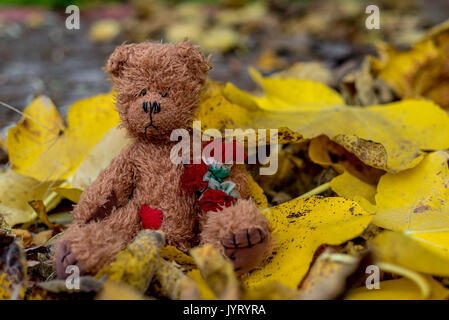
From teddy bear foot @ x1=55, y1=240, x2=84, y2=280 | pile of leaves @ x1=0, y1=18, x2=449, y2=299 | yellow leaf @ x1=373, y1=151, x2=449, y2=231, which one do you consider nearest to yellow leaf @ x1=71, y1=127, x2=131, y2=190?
pile of leaves @ x1=0, y1=18, x2=449, y2=299

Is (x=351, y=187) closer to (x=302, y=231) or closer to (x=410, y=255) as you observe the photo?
(x=302, y=231)

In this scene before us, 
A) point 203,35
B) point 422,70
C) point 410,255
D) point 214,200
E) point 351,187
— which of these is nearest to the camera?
point 410,255

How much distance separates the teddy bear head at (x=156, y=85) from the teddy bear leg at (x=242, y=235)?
15 centimetres

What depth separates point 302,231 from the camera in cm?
58

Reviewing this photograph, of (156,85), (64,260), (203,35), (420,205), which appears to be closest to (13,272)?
(64,260)

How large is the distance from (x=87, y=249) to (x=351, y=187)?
15.5 inches

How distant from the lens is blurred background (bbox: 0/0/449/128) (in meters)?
1.89

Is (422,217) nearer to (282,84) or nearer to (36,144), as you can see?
(282,84)

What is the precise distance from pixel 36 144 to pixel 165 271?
0.48m

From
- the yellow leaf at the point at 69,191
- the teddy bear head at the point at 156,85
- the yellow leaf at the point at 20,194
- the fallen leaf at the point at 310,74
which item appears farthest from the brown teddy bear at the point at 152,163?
the fallen leaf at the point at 310,74

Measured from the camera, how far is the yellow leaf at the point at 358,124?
2.25ft

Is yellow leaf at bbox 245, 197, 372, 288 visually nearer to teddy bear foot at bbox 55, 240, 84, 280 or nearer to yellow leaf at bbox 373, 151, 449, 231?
yellow leaf at bbox 373, 151, 449, 231
